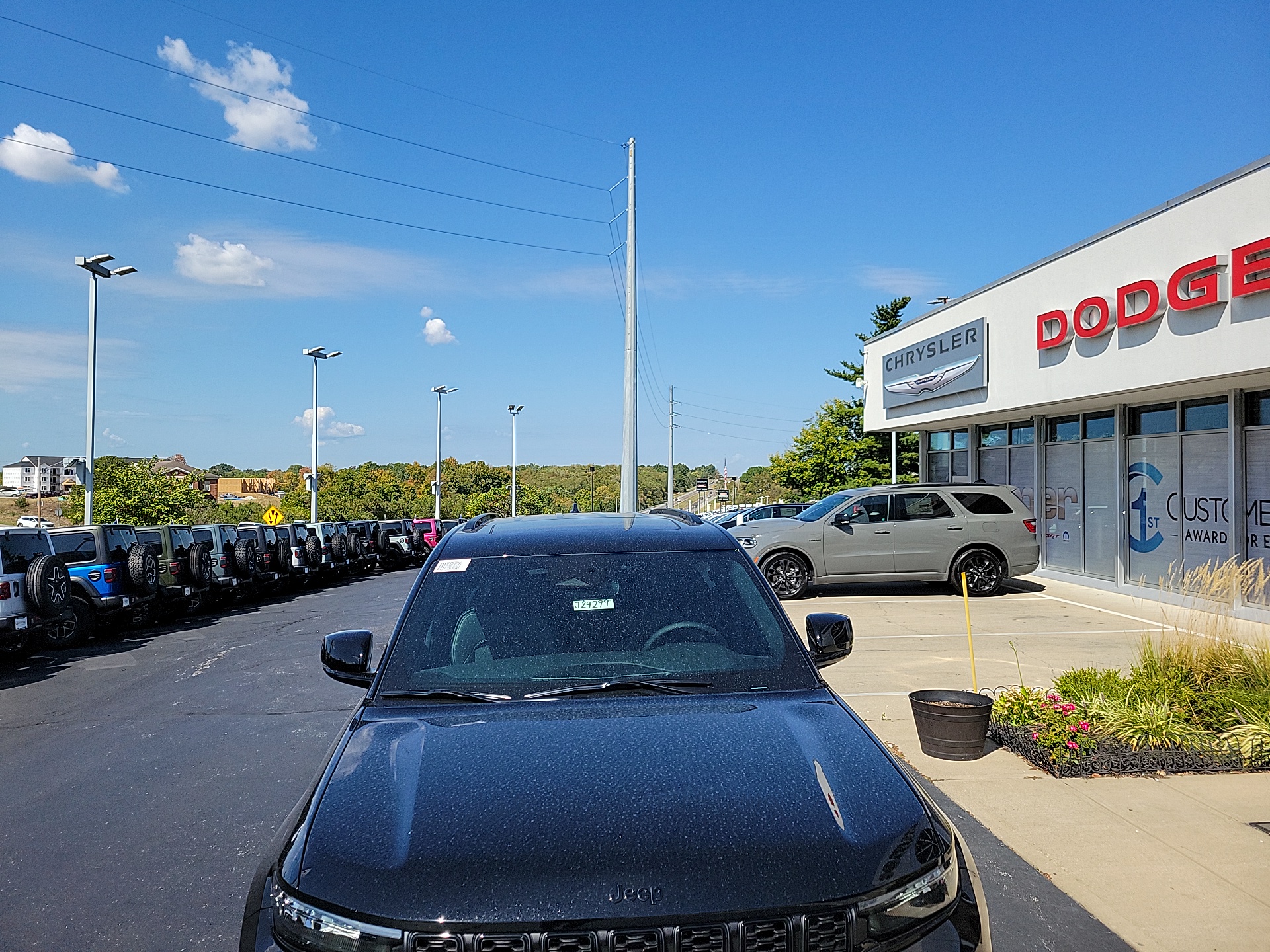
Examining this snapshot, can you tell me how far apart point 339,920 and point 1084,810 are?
476 centimetres

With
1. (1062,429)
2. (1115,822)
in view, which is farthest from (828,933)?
(1062,429)

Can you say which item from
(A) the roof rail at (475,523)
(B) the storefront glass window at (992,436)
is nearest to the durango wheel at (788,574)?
(B) the storefront glass window at (992,436)

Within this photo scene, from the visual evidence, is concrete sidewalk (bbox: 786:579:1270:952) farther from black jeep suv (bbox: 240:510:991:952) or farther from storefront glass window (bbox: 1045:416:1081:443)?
storefront glass window (bbox: 1045:416:1081:443)

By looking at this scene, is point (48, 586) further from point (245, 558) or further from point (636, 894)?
point (636, 894)

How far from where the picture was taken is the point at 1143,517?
53.4ft

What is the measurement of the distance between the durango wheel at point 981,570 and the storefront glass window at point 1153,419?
332 centimetres

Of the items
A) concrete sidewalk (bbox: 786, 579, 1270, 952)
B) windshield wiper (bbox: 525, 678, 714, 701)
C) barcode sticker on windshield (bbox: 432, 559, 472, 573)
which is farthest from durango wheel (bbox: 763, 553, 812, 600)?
windshield wiper (bbox: 525, 678, 714, 701)

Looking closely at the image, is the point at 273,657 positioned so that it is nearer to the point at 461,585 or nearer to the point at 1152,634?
the point at 461,585

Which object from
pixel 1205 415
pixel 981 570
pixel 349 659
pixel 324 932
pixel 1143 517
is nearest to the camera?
pixel 324 932

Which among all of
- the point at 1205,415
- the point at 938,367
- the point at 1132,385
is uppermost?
the point at 938,367

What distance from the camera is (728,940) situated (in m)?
2.01

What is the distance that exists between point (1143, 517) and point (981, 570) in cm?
284

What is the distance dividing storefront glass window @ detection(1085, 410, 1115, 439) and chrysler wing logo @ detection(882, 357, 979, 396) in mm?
2501

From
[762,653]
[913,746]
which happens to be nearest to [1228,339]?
[913,746]
